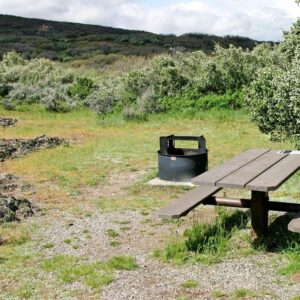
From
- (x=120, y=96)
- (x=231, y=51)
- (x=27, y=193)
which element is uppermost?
(x=231, y=51)

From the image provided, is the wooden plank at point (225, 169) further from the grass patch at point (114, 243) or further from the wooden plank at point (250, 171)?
the grass patch at point (114, 243)

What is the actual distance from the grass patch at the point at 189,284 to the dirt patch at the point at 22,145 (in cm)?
682

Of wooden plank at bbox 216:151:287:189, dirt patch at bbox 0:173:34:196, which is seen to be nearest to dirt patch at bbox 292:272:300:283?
wooden plank at bbox 216:151:287:189

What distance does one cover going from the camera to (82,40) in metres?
48.4

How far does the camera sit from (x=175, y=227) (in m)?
5.95

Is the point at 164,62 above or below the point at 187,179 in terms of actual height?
above

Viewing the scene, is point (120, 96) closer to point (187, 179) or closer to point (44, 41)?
point (187, 179)

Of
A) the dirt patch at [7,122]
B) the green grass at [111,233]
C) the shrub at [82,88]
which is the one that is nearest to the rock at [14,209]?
the green grass at [111,233]

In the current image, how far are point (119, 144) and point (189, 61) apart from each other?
892 cm

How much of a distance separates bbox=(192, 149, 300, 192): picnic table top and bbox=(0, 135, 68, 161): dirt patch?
6.00 m

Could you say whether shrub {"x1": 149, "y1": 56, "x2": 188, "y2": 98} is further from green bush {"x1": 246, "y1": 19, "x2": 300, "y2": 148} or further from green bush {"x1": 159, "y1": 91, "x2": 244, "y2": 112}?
green bush {"x1": 246, "y1": 19, "x2": 300, "y2": 148}

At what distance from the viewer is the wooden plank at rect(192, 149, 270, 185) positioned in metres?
4.83

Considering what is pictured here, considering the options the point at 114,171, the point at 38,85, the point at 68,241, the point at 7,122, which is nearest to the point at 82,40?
the point at 38,85

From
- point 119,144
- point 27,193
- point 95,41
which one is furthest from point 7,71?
point 95,41
